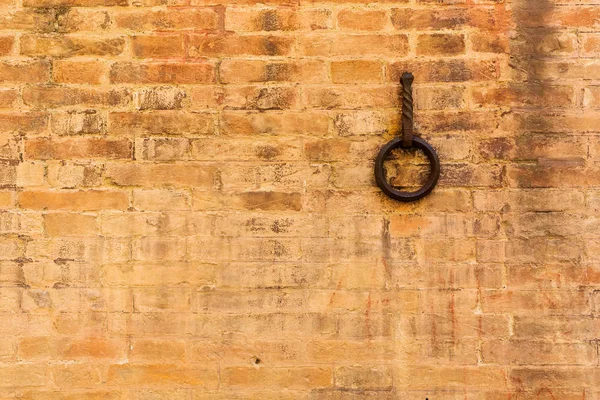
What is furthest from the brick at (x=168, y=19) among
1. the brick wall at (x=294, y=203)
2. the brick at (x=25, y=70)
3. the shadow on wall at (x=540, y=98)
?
the shadow on wall at (x=540, y=98)

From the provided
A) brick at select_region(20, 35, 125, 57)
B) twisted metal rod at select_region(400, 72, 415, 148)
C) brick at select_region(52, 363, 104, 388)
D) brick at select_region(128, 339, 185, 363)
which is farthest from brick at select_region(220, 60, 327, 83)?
brick at select_region(52, 363, 104, 388)

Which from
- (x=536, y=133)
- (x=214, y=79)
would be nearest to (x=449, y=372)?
(x=536, y=133)

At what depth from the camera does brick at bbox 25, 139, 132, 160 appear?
7.64 feet

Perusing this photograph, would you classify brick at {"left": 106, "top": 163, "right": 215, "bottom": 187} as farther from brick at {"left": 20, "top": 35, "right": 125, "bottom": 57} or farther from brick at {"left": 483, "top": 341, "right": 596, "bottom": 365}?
brick at {"left": 483, "top": 341, "right": 596, "bottom": 365}

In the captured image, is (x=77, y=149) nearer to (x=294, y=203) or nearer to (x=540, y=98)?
(x=294, y=203)

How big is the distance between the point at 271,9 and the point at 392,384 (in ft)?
4.98

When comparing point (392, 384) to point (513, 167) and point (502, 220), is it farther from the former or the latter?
point (513, 167)

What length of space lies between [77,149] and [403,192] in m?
1.27

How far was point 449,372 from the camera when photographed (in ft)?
7.43

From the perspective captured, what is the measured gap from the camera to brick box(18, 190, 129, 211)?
2.31m

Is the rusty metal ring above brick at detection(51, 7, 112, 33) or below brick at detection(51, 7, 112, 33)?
below

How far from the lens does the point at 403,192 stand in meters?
2.28

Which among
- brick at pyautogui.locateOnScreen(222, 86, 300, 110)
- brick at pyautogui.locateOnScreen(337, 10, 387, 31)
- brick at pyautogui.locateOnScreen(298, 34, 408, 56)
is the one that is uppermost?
brick at pyautogui.locateOnScreen(337, 10, 387, 31)

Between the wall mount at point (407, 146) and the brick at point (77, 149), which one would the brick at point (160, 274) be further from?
the wall mount at point (407, 146)
